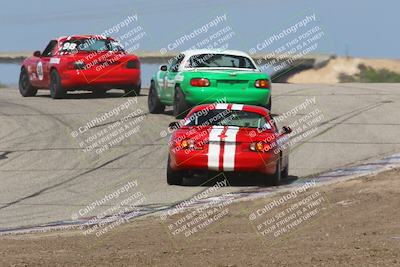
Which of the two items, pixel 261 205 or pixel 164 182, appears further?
pixel 164 182

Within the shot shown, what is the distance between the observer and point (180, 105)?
20609 mm

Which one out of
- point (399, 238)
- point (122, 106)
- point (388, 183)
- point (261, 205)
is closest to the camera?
point (399, 238)

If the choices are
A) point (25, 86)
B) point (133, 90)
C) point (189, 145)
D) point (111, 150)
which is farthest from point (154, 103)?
point (189, 145)

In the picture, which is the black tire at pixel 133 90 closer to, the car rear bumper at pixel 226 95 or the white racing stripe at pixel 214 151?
the car rear bumper at pixel 226 95

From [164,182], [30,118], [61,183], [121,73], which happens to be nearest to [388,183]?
[164,182]

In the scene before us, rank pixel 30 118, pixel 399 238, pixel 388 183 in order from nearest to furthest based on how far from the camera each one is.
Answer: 1. pixel 399 238
2. pixel 388 183
3. pixel 30 118

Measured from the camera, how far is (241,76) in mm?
20156

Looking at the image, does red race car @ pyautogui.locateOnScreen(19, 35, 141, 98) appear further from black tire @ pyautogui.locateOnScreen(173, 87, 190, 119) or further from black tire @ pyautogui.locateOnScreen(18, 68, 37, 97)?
black tire @ pyautogui.locateOnScreen(173, 87, 190, 119)

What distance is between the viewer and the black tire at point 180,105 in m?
20.5

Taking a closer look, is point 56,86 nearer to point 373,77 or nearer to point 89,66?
point 89,66

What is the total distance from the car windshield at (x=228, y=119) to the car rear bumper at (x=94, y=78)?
30.9 feet

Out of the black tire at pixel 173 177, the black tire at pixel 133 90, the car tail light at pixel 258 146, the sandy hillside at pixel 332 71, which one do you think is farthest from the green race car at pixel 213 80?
the sandy hillside at pixel 332 71

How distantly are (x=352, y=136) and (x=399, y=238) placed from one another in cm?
985

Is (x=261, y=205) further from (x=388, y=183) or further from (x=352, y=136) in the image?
(x=352, y=136)
